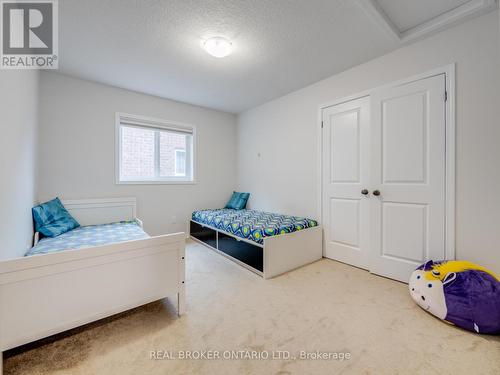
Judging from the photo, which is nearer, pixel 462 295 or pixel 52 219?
pixel 462 295

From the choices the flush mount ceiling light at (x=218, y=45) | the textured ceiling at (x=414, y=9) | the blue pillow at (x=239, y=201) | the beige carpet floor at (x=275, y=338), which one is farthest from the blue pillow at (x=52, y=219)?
the textured ceiling at (x=414, y=9)

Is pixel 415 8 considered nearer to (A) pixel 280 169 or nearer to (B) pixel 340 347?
(A) pixel 280 169

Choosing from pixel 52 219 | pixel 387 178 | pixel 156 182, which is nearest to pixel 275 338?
pixel 387 178

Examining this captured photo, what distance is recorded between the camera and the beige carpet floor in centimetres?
124

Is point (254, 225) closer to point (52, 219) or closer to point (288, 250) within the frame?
point (288, 250)

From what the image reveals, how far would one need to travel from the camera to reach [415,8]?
1829 millimetres

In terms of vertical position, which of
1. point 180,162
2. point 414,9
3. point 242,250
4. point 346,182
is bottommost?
point 242,250

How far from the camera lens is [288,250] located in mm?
2568

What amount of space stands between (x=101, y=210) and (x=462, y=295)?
3.97 meters

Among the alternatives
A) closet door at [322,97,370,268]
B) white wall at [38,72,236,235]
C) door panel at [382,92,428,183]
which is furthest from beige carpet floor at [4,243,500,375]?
white wall at [38,72,236,235]

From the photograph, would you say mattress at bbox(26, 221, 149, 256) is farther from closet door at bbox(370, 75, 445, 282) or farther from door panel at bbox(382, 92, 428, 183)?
door panel at bbox(382, 92, 428, 183)

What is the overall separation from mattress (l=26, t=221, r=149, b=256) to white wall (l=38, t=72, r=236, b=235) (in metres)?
0.61

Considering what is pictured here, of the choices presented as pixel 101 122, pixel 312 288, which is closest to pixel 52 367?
pixel 312 288

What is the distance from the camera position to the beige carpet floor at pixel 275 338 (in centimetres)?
124
